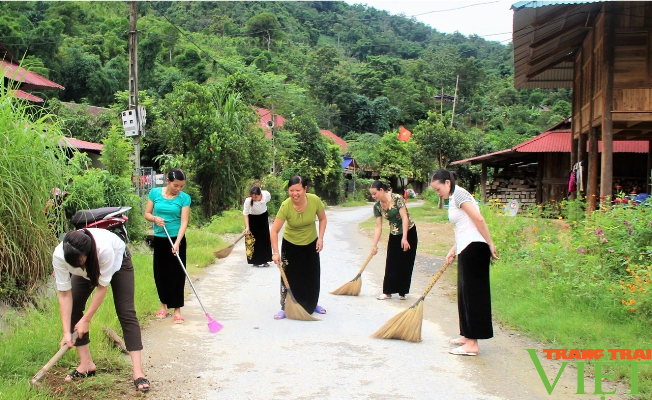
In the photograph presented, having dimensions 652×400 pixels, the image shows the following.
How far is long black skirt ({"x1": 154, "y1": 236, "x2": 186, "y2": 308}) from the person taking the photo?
6.46 metres

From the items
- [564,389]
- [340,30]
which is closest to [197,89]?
[564,389]

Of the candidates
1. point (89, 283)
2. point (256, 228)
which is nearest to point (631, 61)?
point (256, 228)

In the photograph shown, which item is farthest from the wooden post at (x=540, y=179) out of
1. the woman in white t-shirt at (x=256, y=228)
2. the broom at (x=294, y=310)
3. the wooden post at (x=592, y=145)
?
the broom at (x=294, y=310)

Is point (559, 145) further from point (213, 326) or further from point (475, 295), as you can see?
point (213, 326)

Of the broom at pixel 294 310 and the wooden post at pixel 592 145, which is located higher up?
the wooden post at pixel 592 145

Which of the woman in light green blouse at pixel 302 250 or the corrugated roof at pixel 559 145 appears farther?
the corrugated roof at pixel 559 145

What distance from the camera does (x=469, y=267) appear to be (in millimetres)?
5266

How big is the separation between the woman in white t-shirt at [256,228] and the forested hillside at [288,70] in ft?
28.0

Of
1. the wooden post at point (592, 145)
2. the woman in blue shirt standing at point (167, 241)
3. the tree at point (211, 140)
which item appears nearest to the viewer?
the woman in blue shirt standing at point (167, 241)

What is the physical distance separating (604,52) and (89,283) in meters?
10.7

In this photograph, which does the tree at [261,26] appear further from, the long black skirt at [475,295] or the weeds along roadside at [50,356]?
the long black skirt at [475,295]

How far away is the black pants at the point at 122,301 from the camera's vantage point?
13.8ft

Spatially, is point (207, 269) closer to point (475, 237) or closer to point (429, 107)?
point (475, 237)

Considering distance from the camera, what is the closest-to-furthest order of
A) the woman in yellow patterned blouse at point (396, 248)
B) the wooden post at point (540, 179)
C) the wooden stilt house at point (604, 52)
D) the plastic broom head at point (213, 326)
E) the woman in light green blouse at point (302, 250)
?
the plastic broom head at point (213, 326), the woman in light green blouse at point (302, 250), the woman in yellow patterned blouse at point (396, 248), the wooden stilt house at point (604, 52), the wooden post at point (540, 179)
